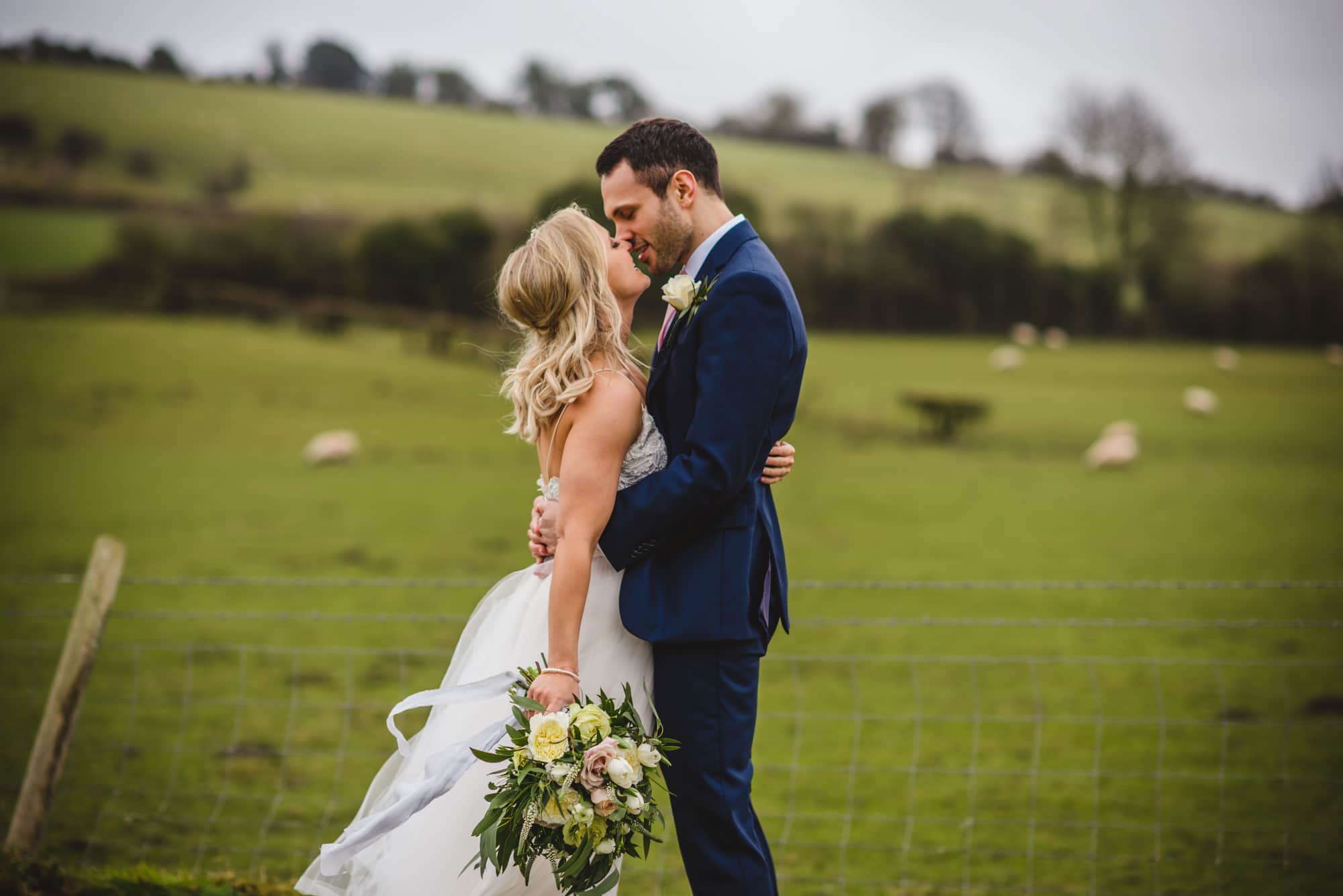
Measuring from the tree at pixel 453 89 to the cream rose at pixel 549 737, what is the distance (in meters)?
73.0

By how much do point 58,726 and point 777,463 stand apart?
3151 millimetres

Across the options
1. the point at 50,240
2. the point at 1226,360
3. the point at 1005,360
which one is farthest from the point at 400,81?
the point at 1226,360

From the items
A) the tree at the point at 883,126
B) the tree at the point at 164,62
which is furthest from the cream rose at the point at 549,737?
the tree at the point at 883,126

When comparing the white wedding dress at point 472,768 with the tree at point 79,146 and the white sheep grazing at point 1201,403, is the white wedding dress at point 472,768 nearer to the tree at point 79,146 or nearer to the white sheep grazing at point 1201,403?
the white sheep grazing at point 1201,403

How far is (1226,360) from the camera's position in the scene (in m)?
45.0

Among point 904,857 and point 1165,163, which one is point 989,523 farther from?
point 1165,163

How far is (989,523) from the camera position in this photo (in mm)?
17469

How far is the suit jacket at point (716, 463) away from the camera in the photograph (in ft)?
8.63

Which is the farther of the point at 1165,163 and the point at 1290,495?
the point at 1165,163

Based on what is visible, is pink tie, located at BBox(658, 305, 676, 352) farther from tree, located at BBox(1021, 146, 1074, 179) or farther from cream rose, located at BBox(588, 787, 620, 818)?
tree, located at BBox(1021, 146, 1074, 179)

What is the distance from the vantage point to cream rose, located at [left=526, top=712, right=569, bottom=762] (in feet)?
8.35

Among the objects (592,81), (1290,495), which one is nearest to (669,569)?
(1290,495)

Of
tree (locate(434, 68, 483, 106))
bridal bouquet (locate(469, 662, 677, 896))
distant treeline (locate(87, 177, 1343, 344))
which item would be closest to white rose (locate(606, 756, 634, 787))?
bridal bouquet (locate(469, 662, 677, 896))

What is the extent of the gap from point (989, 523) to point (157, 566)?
39.5 feet
